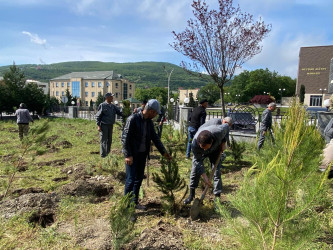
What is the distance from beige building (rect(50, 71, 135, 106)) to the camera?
91562mm

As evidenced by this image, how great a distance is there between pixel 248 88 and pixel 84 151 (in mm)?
75848

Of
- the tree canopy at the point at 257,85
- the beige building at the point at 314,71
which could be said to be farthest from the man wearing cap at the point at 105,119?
the tree canopy at the point at 257,85

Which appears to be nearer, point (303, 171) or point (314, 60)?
point (303, 171)

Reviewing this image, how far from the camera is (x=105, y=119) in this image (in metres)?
5.98

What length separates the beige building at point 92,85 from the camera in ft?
300

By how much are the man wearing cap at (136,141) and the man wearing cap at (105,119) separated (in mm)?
2701

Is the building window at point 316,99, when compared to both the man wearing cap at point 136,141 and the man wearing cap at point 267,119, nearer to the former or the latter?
the man wearing cap at point 267,119

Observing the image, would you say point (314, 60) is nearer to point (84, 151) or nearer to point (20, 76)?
point (20, 76)

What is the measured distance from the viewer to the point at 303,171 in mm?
1739

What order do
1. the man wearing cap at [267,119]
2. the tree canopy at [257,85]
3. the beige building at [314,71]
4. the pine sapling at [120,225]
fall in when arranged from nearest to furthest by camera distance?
the pine sapling at [120,225]
the man wearing cap at [267,119]
the beige building at [314,71]
the tree canopy at [257,85]

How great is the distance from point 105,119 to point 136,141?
282cm

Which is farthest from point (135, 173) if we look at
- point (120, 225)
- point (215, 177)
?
point (215, 177)

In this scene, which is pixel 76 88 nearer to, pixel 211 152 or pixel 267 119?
pixel 267 119

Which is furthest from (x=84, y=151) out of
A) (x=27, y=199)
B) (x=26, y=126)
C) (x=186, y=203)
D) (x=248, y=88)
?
(x=248, y=88)
